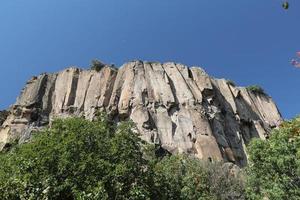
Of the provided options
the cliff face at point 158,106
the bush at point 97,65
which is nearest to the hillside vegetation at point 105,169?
the cliff face at point 158,106

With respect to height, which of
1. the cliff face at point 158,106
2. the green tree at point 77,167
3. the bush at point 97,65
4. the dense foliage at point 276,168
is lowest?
the green tree at point 77,167

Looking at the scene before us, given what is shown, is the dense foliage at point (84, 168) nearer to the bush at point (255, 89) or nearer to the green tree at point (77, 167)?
the green tree at point (77, 167)

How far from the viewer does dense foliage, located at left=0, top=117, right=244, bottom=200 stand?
17547 mm

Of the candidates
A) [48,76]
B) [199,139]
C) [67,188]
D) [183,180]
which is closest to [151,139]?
[199,139]

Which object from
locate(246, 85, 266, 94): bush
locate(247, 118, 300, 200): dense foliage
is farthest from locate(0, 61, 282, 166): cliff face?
locate(247, 118, 300, 200): dense foliage

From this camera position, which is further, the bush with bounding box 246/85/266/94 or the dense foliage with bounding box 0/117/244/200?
the bush with bounding box 246/85/266/94

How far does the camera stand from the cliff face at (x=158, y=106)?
50.2 metres

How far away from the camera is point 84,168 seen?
18.8m

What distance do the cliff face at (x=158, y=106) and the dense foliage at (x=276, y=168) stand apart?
656 inches

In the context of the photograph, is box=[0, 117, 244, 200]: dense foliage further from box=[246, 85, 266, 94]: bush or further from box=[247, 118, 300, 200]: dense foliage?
box=[246, 85, 266, 94]: bush

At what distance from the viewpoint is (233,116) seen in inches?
2341

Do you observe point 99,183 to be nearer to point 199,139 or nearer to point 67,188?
point 67,188

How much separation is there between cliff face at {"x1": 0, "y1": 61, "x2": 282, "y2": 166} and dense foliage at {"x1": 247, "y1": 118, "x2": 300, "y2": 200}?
16.7 m

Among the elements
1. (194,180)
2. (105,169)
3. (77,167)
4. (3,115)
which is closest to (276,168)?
(194,180)
